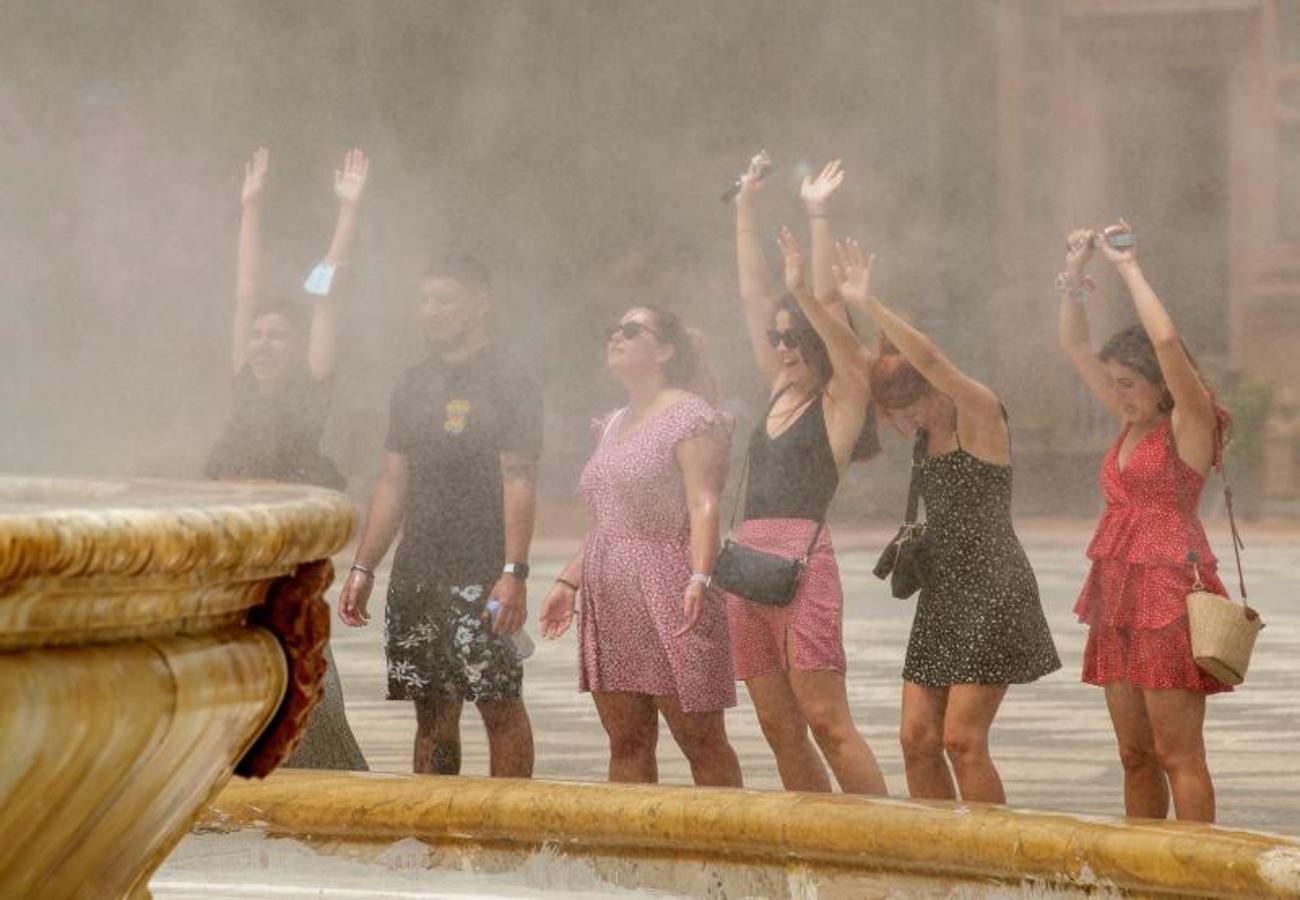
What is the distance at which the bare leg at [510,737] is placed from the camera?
18.5ft

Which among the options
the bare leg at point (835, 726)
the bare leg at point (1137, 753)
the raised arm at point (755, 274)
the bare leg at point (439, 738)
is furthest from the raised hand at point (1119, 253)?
the bare leg at point (439, 738)

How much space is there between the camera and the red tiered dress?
4766 millimetres

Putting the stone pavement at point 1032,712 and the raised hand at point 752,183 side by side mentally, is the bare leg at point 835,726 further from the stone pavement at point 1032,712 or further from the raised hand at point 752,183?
the raised hand at point 752,183

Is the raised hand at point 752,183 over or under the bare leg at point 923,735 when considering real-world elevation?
over

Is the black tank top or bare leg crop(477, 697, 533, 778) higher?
the black tank top

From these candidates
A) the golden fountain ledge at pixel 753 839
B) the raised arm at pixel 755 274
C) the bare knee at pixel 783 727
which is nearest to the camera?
the golden fountain ledge at pixel 753 839

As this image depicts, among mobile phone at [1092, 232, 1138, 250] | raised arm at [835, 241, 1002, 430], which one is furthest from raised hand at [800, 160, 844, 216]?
mobile phone at [1092, 232, 1138, 250]

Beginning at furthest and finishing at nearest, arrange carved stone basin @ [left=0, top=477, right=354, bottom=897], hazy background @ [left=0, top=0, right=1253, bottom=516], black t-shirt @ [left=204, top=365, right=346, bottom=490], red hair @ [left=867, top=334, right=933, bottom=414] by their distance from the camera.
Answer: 1. hazy background @ [left=0, top=0, right=1253, bottom=516]
2. black t-shirt @ [left=204, top=365, right=346, bottom=490]
3. red hair @ [left=867, top=334, right=933, bottom=414]
4. carved stone basin @ [left=0, top=477, right=354, bottom=897]

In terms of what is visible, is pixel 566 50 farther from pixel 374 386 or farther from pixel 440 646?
pixel 440 646

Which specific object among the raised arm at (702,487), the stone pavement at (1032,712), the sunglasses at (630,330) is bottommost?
the stone pavement at (1032,712)

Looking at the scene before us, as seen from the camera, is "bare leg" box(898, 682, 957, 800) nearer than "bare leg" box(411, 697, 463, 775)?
Yes

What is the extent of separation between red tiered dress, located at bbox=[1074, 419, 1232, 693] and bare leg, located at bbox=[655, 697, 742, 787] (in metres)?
0.91

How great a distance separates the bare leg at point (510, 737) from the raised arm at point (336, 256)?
3.39 feet

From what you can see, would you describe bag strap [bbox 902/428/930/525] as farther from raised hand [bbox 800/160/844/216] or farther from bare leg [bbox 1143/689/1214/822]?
raised hand [bbox 800/160/844/216]
